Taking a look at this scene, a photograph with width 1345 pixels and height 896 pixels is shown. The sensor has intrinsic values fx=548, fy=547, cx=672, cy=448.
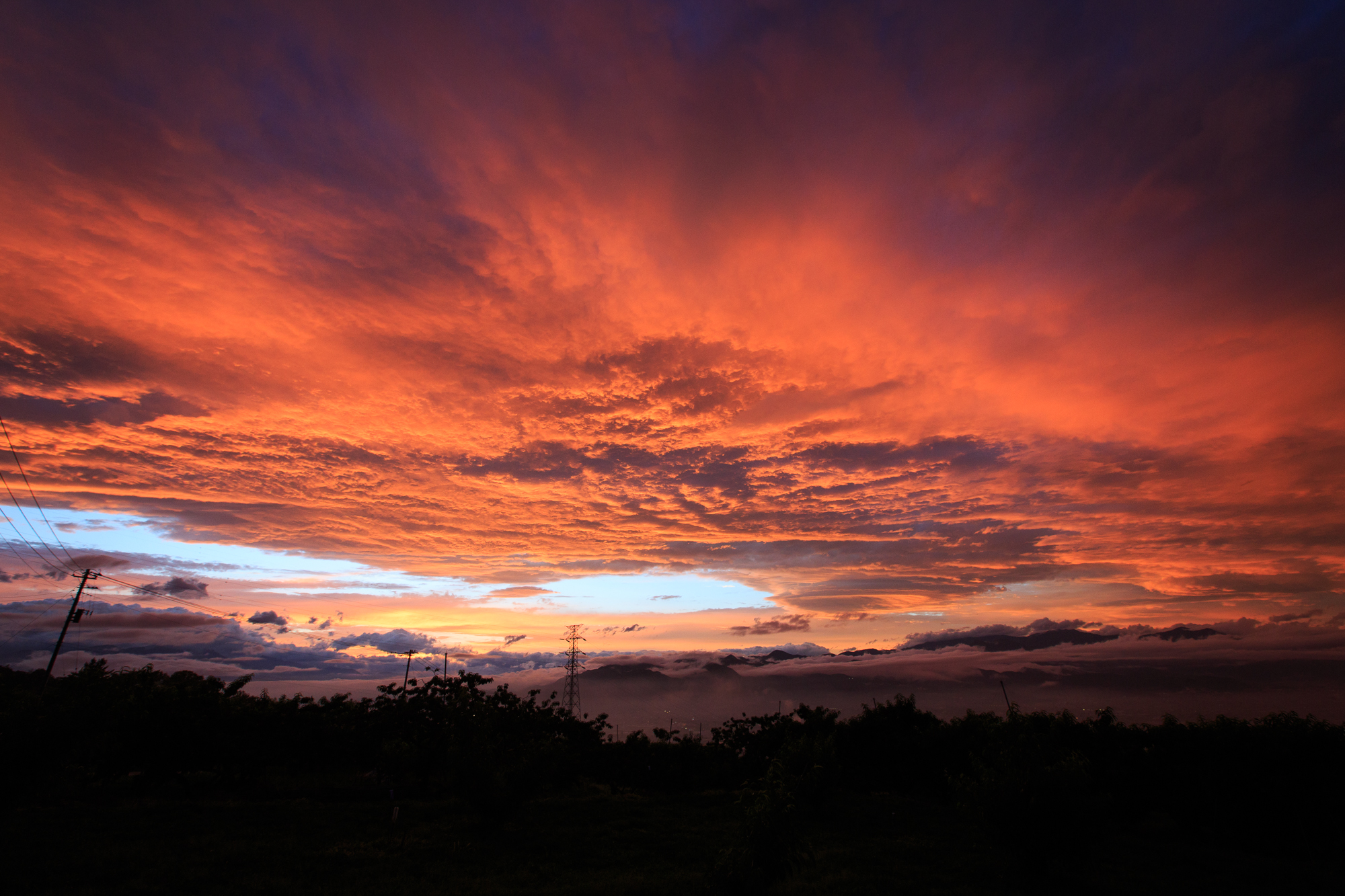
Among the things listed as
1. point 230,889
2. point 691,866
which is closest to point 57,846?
point 230,889

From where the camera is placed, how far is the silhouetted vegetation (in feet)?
81.4

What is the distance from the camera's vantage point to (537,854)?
32688 millimetres

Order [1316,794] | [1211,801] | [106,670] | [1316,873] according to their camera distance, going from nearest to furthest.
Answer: [1316,873], [1316,794], [1211,801], [106,670]

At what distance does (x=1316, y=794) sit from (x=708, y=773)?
5018cm

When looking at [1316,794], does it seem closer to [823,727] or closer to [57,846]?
[823,727]

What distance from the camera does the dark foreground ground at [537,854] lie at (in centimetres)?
2528

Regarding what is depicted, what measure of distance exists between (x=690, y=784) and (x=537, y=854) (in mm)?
32844

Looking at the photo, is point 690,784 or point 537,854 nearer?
point 537,854

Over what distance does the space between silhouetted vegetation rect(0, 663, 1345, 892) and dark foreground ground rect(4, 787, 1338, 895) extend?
291 mm

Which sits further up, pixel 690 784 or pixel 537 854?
pixel 537 854

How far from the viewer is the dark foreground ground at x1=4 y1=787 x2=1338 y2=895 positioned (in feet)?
82.9

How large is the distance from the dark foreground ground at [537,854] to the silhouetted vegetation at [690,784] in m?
0.29

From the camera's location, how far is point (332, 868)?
92.2ft

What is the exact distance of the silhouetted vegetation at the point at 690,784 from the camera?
2481 centimetres
